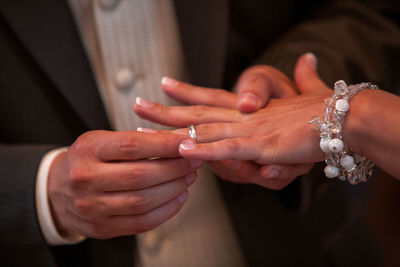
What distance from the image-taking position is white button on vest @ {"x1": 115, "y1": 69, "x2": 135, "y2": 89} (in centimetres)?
82

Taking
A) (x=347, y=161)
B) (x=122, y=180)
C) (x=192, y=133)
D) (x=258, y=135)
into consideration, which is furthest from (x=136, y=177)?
(x=347, y=161)

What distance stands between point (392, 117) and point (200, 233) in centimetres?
56

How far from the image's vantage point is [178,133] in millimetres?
683

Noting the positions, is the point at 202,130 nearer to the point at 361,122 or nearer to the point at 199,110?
the point at 199,110

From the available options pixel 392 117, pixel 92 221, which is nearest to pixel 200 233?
pixel 92 221

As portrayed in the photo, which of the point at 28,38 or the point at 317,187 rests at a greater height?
the point at 28,38

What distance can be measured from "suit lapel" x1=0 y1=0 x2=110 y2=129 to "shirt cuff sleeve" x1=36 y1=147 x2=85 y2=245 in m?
0.14

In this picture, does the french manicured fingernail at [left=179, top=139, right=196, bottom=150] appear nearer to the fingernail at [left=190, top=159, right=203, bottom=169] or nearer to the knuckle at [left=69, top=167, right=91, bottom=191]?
the fingernail at [left=190, top=159, right=203, bottom=169]

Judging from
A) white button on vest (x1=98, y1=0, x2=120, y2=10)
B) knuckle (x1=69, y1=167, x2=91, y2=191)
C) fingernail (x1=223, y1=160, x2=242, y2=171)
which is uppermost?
white button on vest (x1=98, y1=0, x2=120, y2=10)

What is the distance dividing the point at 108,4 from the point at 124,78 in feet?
0.56

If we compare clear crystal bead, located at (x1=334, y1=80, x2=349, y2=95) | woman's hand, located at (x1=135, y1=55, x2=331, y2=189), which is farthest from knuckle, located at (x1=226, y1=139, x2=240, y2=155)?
clear crystal bead, located at (x1=334, y1=80, x2=349, y2=95)

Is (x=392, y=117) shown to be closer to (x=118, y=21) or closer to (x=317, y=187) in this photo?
(x=317, y=187)

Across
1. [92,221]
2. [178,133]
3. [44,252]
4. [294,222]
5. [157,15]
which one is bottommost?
[294,222]

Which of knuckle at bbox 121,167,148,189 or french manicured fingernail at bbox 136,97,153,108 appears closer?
knuckle at bbox 121,167,148,189
